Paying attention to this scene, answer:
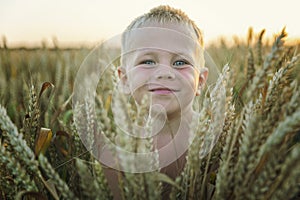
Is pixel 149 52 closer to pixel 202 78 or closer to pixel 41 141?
pixel 202 78

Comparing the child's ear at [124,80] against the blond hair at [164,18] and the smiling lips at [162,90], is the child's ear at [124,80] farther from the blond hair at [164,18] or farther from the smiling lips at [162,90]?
the smiling lips at [162,90]

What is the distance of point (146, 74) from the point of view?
3.90ft

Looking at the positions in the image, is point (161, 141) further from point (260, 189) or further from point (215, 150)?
point (260, 189)

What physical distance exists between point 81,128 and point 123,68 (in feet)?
1.72

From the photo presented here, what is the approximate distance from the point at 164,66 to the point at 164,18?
0.70 feet

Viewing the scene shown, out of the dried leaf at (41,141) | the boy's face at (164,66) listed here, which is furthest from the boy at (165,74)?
Answer: the dried leaf at (41,141)

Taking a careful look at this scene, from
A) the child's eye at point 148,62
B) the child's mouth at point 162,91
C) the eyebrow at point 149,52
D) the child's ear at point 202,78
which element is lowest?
the child's mouth at point 162,91

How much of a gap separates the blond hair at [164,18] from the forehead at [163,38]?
24 millimetres

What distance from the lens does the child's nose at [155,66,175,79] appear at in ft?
3.75

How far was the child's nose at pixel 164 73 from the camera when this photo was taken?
1.14 metres

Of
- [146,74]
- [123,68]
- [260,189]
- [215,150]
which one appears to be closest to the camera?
[260,189]

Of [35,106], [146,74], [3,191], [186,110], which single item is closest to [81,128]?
[35,106]

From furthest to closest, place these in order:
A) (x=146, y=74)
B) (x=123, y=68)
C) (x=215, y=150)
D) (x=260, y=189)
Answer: (x=123, y=68), (x=146, y=74), (x=215, y=150), (x=260, y=189)

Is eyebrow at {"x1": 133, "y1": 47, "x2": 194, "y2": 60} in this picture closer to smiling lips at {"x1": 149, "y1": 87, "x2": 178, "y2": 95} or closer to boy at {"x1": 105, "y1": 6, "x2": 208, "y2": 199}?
boy at {"x1": 105, "y1": 6, "x2": 208, "y2": 199}
